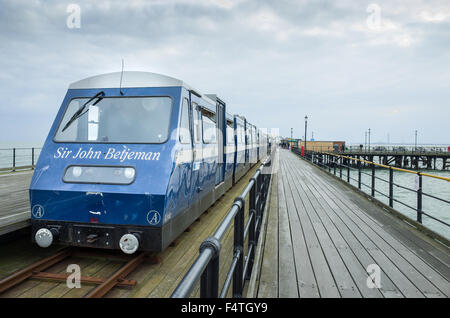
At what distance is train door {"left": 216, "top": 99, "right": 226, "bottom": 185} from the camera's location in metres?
8.16

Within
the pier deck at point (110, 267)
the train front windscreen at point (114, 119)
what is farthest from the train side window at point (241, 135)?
the train front windscreen at point (114, 119)

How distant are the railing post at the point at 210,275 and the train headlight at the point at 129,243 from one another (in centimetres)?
244

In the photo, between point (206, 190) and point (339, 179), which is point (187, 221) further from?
point (339, 179)

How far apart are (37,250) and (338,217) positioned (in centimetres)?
602

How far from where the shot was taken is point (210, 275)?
1698mm

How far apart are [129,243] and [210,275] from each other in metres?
2.57

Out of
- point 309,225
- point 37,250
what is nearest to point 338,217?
point 309,225

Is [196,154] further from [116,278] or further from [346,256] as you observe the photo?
[346,256]

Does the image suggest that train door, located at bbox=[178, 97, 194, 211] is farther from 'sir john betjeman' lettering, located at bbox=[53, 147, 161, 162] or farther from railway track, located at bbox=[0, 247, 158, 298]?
railway track, located at bbox=[0, 247, 158, 298]

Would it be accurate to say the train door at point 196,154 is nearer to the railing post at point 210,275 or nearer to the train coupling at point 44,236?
the train coupling at point 44,236

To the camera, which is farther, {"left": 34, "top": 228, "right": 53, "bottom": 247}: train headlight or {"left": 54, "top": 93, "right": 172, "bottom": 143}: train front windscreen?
{"left": 54, "top": 93, "right": 172, "bottom": 143}: train front windscreen

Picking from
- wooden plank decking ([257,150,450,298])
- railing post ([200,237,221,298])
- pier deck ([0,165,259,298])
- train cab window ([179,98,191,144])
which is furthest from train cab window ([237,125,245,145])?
railing post ([200,237,221,298])

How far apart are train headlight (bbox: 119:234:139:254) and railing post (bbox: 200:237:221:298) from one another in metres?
2.44
